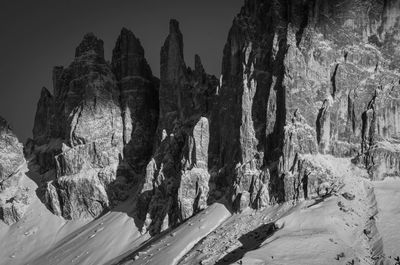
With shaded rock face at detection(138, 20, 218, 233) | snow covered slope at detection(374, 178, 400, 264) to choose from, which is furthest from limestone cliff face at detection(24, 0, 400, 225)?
snow covered slope at detection(374, 178, 400, 264)

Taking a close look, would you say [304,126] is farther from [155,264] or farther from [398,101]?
[155,264]

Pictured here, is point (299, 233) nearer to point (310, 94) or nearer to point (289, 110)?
point (289, 110)

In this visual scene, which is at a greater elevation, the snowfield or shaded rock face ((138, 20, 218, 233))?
shaded rock face ((138, 20, 218, 233))

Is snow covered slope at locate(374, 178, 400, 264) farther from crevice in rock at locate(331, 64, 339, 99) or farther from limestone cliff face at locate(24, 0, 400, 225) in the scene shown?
crevice in rock at locate(331, 64, 339, 99)

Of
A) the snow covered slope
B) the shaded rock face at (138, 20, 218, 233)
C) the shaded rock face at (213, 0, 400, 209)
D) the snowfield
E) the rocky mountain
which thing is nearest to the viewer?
the snow covered slope

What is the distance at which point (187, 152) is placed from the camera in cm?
17662

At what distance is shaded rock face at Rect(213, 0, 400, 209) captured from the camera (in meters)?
153

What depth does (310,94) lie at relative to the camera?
15912 centimetres

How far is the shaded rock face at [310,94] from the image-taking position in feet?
502

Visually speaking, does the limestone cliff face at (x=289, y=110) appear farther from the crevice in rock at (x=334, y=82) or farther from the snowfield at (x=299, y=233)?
the snowfield at (x=299, y=233)

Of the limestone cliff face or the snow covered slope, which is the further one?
the limestone cliff face

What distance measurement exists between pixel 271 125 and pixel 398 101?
1090 inches

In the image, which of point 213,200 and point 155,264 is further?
point 213,200

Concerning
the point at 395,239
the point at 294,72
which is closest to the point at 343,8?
the point at 294,72
